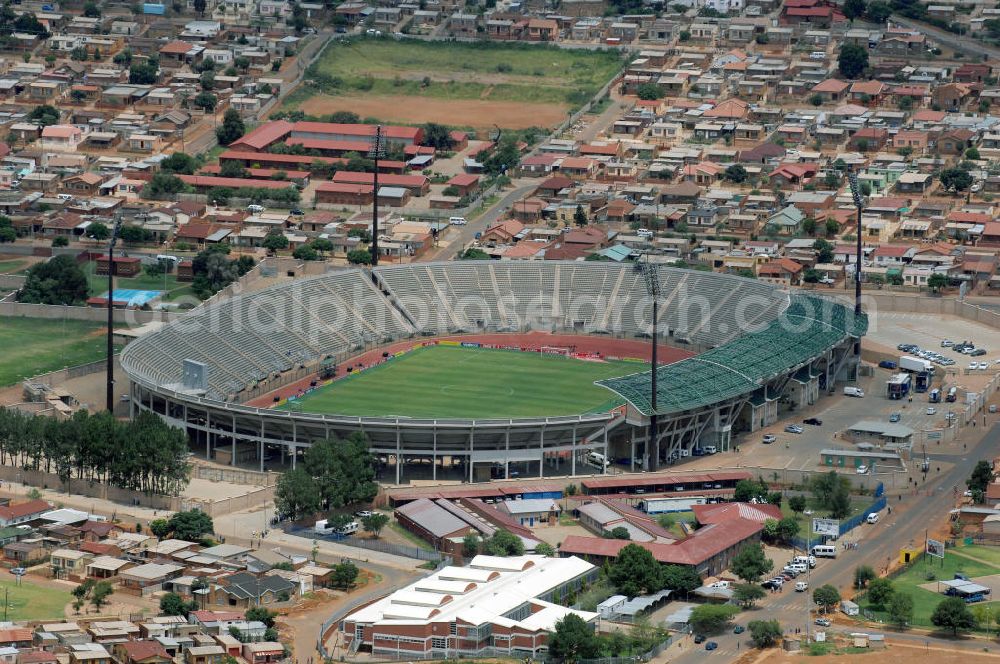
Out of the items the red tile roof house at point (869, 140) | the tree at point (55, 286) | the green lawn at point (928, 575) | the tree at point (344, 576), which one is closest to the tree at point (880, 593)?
the green lawn at point (928, 575)

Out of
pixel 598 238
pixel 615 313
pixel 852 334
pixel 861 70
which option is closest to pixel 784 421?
pixel 852 334

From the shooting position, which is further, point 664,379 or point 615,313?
point 615,313

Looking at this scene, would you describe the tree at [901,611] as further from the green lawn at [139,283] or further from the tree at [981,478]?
the green lawn at [139,283]

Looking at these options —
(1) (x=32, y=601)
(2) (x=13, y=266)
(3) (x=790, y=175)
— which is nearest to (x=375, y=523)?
(1) (x=32, y=601)

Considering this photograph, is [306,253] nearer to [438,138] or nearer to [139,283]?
[139,283]

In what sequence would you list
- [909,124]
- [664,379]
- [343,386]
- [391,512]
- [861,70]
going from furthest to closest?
[861,70], [909,124], [343,386], [664,379], [391,512]

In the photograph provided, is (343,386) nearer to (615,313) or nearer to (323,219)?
(615,313)
